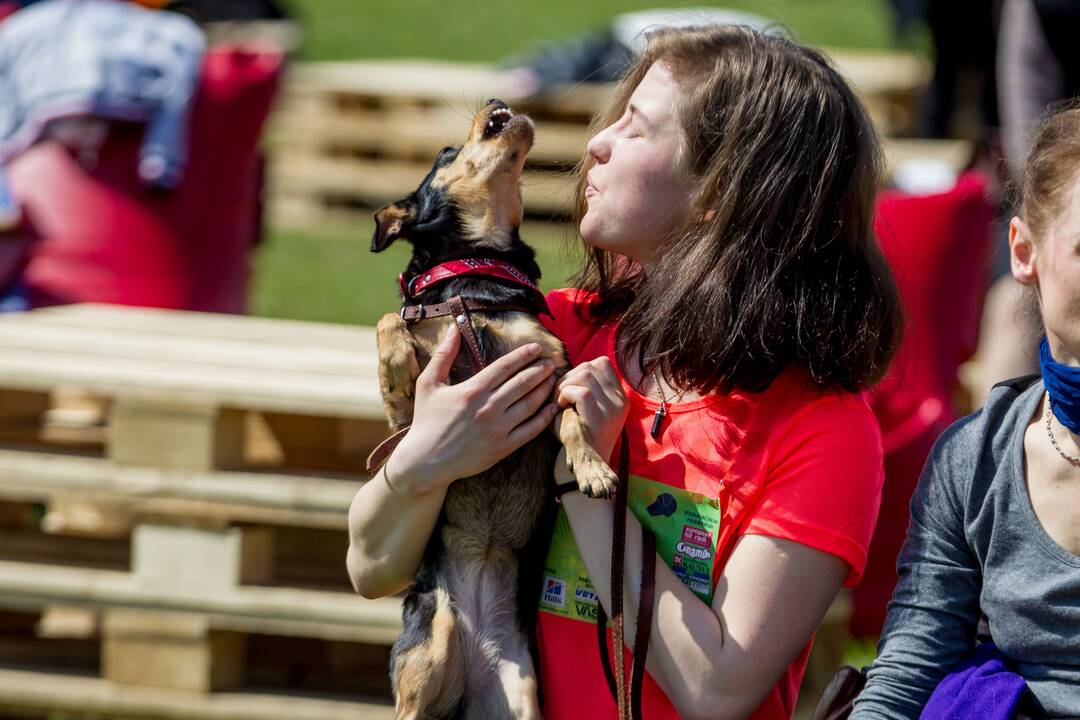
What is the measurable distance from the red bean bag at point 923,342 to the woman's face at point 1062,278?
191 cm

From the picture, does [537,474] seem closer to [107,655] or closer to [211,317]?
[107,655]

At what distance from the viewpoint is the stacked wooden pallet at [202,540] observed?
11.2 feet

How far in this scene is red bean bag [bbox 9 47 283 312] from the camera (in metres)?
4.57

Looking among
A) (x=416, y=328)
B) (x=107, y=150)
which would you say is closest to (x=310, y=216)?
(x=107, y=150)

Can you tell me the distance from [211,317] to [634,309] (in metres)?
2.36

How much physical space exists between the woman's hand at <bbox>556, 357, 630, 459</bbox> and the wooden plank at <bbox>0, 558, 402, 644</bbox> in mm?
1443

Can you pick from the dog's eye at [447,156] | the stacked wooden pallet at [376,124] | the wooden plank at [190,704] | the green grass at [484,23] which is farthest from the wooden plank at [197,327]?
the green grass at [484,23]

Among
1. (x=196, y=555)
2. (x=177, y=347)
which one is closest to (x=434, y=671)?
(x=196, y=555)

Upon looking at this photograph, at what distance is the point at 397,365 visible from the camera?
90.2 inches

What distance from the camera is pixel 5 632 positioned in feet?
13.3

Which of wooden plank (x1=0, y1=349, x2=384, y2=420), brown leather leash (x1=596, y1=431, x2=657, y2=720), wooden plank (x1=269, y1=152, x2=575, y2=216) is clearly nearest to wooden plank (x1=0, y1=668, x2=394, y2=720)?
wooden plank (x1=0, y1=349, x2=384, y2=420)

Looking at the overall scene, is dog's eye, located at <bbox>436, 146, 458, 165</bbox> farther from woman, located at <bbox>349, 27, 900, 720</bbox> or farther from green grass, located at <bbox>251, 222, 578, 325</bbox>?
green grass, located at <bbox>251, 222, 578, 325</bbox>

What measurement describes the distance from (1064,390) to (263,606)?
216cm

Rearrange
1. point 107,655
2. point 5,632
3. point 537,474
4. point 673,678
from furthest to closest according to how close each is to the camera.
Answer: point 5,632 → point 107,655 → point 537,474 → point 673,678
